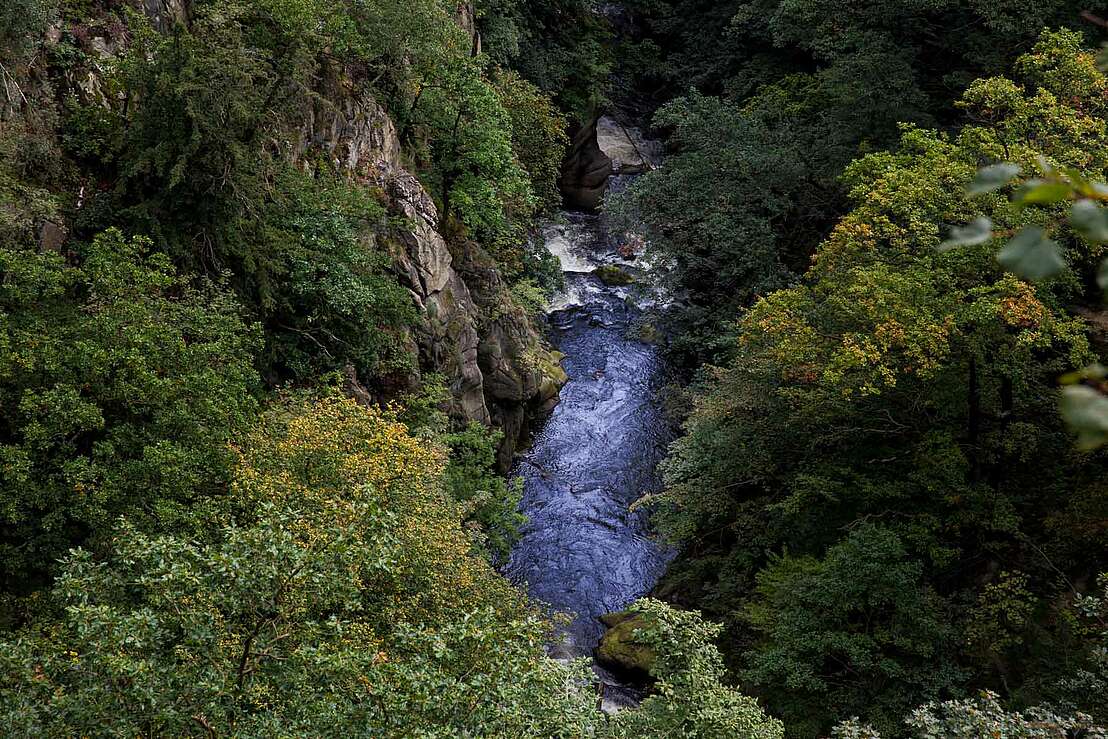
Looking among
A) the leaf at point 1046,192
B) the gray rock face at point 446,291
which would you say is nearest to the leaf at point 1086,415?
the leaf at point 1046,192

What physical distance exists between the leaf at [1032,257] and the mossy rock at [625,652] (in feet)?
57.2

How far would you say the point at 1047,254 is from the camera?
177cm

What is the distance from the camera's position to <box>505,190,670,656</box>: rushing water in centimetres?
2128

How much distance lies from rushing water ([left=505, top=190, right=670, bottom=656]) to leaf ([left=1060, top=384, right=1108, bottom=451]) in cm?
1540

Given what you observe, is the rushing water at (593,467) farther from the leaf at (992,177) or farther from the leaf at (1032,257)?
the leaf at (1032,257)

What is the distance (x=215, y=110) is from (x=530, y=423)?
15419mm

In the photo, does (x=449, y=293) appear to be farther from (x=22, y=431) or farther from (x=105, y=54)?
(x=22, y=431)

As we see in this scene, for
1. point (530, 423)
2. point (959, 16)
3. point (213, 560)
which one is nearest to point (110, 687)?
point (213, 560)

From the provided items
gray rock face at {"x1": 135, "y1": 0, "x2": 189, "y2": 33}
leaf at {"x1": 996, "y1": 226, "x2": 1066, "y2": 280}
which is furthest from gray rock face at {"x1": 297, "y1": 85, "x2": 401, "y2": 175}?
leaf at {"x1": 996, "y1": 226, "x2": 1066, "y2": 280}

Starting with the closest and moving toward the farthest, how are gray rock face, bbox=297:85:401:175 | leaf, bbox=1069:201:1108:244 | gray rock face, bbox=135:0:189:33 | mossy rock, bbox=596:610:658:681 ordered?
1. leaf, bbox=1069:201:1108:244
2. gray rock face, bbox=135:0:189:33
3. mossy rock, bbox=596:610:658:681
4. gray rock face, bbox=297:85:401:175

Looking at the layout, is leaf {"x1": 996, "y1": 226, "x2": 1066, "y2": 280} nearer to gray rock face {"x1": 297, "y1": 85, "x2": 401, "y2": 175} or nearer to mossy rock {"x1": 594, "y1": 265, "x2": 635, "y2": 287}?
gray rock face {"x1": 297, "y1": 85, "x2": 401, "y2": 175}

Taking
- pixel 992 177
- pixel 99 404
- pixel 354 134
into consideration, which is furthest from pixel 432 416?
pixel 992 177

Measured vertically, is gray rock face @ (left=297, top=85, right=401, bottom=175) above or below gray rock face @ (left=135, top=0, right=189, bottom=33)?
below

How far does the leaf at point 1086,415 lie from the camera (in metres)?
1.68
